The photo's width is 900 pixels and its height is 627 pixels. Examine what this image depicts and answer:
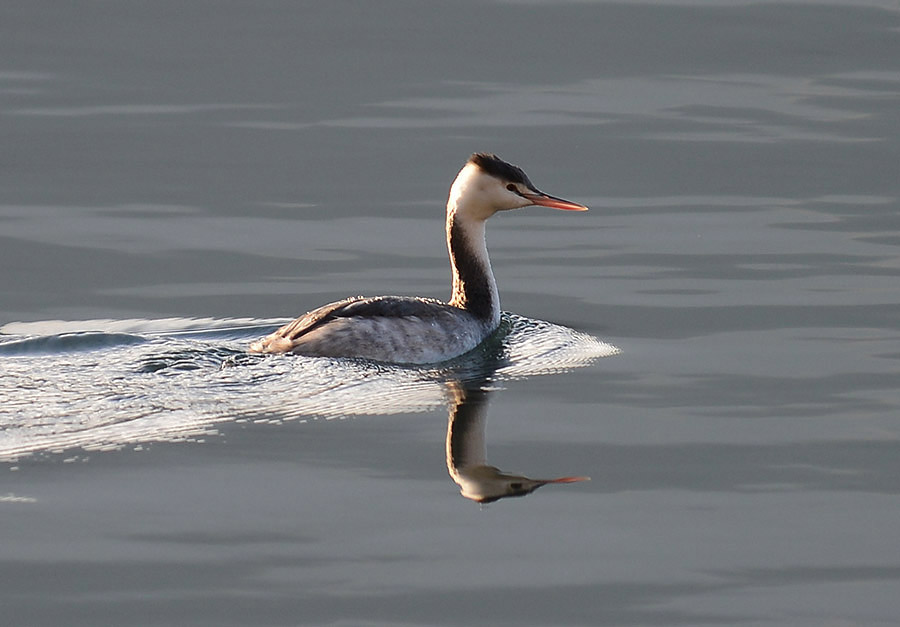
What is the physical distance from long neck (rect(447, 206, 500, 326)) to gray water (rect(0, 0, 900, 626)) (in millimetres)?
268

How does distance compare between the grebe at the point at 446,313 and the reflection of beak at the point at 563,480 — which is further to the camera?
the grebe at the point at 446,313

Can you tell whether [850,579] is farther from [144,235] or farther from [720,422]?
[144,235]

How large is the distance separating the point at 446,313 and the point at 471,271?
0.76m

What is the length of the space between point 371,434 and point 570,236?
5.70 m

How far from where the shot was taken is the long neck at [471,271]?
11.5 m

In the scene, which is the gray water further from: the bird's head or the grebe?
the bird's head

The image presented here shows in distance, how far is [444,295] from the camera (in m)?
12.5

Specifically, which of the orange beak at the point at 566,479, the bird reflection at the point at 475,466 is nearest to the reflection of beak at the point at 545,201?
the bird reflection at the point at 475,466

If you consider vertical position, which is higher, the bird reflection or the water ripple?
the water ripple

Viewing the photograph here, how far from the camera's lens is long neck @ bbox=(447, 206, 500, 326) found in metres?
11.5

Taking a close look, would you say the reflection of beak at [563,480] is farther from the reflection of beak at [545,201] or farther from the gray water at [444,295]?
the reflection of beak at [545,201]

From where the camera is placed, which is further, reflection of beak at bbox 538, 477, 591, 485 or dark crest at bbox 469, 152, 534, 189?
dark crest at bbox 469, 152, 534, 189

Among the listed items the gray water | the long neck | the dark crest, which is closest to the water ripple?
the gray water

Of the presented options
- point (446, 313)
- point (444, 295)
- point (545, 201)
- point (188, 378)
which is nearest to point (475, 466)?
point (188, 378)
